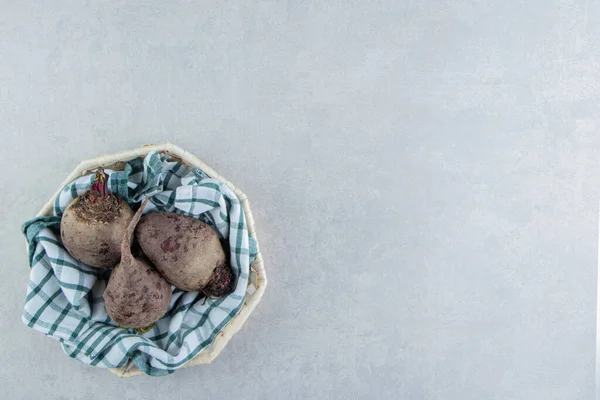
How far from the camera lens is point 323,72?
1.01 meters

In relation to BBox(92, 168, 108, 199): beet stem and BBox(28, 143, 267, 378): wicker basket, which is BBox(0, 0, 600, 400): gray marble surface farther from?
BBox(92, 168, 108, 199): beet stem

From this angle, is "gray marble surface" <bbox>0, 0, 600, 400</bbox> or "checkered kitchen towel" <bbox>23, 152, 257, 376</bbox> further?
"gray marble surface" <bbox>0, 0, 600, 400</bbox>

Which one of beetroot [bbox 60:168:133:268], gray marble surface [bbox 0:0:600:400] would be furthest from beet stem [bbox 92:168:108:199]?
gray marble surface [bbox 0:0:600:400]

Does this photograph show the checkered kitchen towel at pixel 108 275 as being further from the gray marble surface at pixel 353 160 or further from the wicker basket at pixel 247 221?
the gray marble surface at pixel 353 160

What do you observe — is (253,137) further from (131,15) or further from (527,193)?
(527,193)

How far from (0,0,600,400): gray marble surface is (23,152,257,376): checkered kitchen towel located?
11cm

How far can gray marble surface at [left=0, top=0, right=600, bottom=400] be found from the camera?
3.26 ft

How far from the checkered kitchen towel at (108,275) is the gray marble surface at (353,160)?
0.11 metres

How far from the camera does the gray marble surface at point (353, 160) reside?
39.1 inches

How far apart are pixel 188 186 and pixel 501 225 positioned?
56 cm

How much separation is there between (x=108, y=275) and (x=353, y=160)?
17.8 inches

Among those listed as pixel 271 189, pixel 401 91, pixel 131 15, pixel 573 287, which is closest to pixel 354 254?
pixel 271 189

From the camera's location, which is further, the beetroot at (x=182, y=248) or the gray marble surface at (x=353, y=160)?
the gray marble surface at (x=353, y=160)

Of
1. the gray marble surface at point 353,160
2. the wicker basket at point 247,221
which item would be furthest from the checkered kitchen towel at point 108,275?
the gray marble surface at point 353,160
